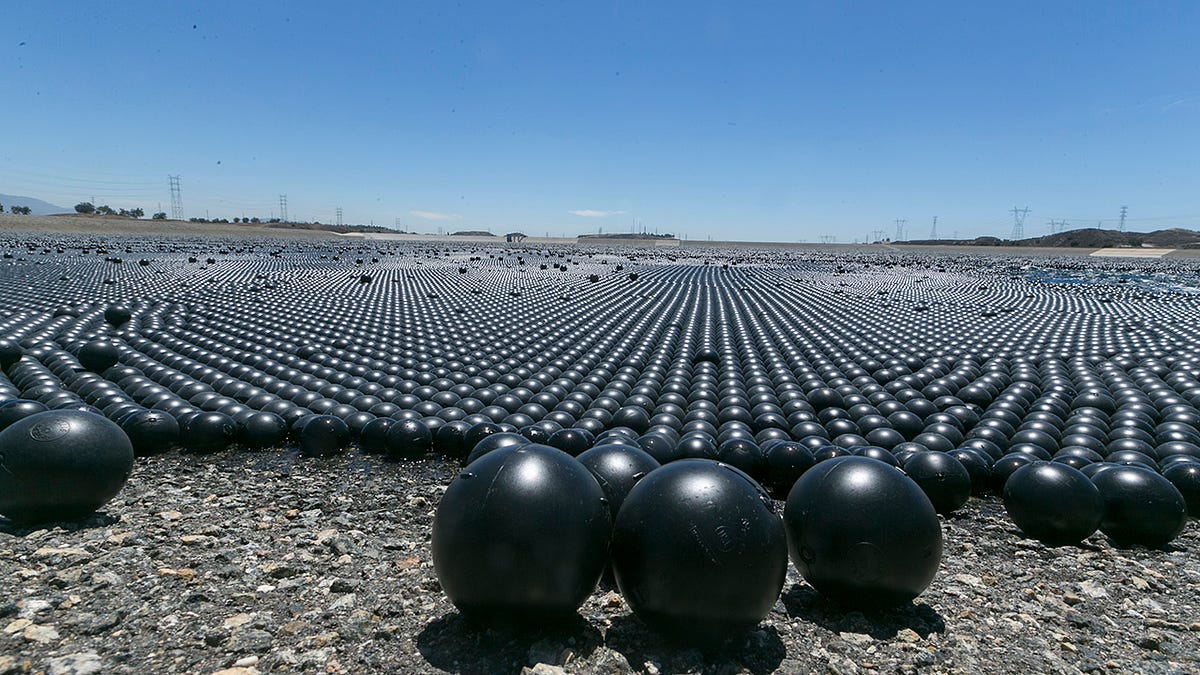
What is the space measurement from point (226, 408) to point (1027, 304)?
3548 centimetres

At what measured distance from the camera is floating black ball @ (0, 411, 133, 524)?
6.68 m

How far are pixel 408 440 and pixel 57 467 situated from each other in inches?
164

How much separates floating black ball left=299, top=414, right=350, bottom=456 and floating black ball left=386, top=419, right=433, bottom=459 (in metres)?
0.76

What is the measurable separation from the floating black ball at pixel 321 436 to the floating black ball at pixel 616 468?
5.33 m

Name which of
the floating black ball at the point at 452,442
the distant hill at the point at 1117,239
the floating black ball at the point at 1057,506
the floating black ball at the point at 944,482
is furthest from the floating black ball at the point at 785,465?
the distant hill at the point at 1117,239

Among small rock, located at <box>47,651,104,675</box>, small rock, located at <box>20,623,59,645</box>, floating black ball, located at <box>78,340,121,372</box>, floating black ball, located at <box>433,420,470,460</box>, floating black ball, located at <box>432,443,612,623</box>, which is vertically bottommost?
floating black ball, located at <box>433,420,470,460</box>

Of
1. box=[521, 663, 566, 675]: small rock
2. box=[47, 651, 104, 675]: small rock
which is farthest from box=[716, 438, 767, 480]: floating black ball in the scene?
box=[47, 651, 104, 675]: small rock

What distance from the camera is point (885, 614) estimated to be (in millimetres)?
5672

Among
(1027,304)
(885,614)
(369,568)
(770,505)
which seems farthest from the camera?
(1027,304)

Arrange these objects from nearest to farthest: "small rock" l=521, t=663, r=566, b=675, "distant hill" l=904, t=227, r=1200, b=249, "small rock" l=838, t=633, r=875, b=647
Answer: "small rock" l=521, t=663, r=566, b=675, "small rock" l=838, t=633, r=875, b=647, "distant hill" l=904, t=227, r=1200, b=249

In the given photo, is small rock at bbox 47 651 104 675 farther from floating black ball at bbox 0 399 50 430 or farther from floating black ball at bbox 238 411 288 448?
floating black ball at bbox 0 399 50 430

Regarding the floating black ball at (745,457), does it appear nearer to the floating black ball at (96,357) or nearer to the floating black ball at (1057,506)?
the floating black ball at (1057,506)

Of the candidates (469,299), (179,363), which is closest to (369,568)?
(179,363)

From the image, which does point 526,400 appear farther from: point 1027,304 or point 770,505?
point 1027,304
